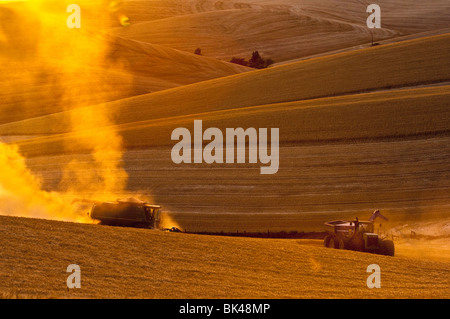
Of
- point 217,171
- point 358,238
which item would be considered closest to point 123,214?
point 358,238

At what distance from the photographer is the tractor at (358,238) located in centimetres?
3253

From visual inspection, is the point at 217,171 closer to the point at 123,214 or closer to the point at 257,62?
the point at 123,214

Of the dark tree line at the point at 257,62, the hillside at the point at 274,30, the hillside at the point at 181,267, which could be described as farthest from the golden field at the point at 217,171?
the hillside at the point at 274,30

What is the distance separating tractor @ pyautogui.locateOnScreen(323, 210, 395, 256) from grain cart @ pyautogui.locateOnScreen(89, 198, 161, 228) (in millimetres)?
9257

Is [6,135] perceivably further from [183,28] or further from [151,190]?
[183,28]

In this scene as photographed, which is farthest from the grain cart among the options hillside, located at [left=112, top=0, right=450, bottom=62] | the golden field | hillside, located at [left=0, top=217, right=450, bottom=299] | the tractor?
hillside, located at [left=112, top=0, right=450, bottom=62]

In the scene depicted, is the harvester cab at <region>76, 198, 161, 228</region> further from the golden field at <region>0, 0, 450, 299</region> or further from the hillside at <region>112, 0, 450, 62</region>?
the hillside at <region>112, 0, 450, 62</region>

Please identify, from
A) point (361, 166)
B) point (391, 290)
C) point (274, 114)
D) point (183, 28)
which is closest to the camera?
point (391, 290)

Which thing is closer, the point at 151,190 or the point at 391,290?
the point at 391,290

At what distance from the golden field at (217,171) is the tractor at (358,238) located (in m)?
2.00

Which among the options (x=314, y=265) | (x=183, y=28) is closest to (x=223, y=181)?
(x=314, y=265)

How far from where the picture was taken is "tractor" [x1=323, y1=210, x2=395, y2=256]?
3253cm

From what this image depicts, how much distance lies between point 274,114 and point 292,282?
44.5 metres

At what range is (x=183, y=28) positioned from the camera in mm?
185500
